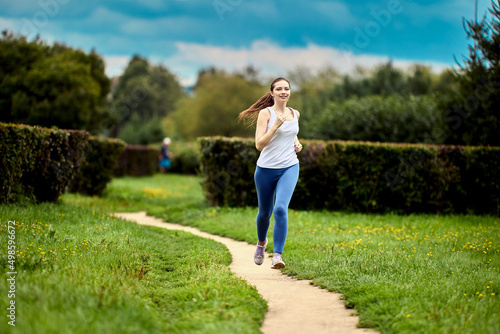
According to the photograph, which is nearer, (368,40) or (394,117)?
(368,40)

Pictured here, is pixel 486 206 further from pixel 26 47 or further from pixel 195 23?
pixel 26 47

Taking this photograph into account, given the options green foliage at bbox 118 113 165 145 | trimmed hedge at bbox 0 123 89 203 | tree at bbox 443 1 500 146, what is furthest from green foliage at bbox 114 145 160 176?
tree at bbox 443 1 500 146

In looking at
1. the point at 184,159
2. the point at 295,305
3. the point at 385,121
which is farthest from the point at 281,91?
the point at 184,159

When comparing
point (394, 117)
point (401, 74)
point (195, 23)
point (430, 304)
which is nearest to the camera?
point (430, 304)

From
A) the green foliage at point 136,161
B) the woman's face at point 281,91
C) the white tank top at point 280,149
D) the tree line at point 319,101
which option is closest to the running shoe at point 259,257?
the white tank top at point 280,149

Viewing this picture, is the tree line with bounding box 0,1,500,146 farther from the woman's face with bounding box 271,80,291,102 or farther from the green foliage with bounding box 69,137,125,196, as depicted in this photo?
the green foliage with bounding box 69,137,125,196

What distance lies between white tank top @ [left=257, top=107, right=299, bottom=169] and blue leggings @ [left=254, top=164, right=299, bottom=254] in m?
0.07

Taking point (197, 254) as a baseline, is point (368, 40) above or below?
above

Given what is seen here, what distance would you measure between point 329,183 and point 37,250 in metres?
8.33

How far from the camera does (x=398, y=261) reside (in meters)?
6.16

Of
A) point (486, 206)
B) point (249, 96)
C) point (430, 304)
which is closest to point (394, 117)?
point (486, 206)

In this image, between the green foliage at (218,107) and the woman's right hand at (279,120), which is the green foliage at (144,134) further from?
the woman's right hand at (279,120)

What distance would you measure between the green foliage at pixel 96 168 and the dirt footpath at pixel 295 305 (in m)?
9.48

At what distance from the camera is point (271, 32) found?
2791cm
